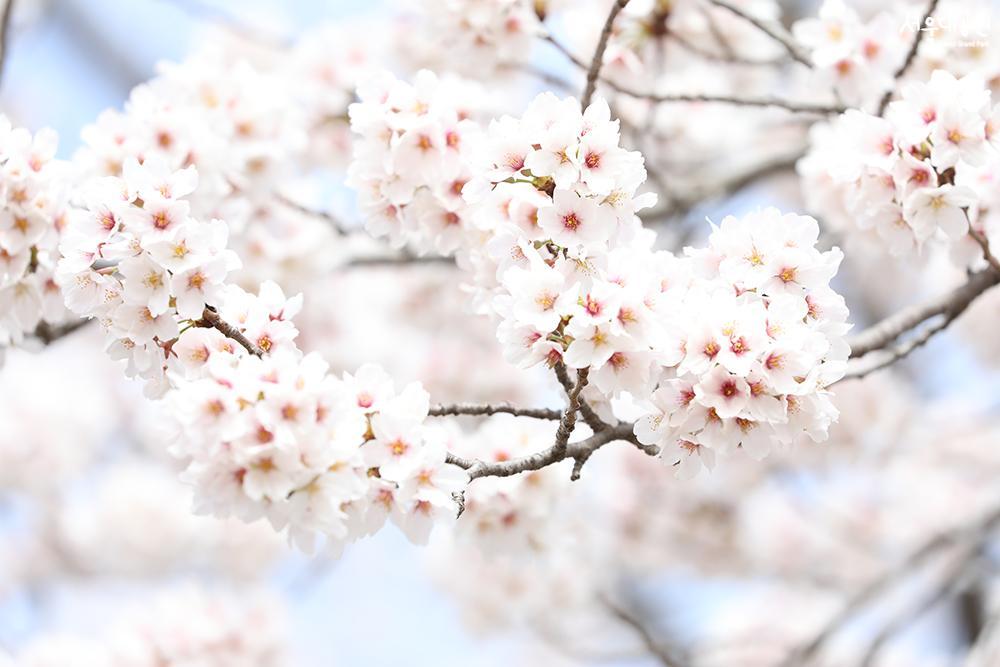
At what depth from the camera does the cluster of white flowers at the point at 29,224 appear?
2.09 meters

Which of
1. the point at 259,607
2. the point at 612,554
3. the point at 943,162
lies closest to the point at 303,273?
the point at 259,607

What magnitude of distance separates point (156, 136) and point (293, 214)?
1391 millimetres

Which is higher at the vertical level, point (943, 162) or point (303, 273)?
point (303, 273)

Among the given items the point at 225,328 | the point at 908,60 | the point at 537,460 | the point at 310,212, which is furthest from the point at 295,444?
the point at 908,60

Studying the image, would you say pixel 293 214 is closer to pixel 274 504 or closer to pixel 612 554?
pixel 274 504

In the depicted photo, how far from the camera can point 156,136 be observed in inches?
102

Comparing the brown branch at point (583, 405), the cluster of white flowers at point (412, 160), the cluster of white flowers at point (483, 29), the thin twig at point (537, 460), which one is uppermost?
the cluster of white flowers at point (483, 29)

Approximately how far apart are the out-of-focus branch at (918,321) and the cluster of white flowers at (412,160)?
3.01 feet

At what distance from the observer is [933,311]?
2367mm

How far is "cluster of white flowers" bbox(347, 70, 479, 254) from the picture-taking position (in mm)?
2154

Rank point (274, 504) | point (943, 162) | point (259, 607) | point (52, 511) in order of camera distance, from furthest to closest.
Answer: point (52, 511)
point (259, 607)
point (943, 162)
point (274, 504)

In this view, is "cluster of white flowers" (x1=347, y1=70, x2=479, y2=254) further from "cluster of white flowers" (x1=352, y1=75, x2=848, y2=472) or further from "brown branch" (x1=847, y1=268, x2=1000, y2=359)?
"brown branch" (x1=847, y1=268, x2=1000, y2=359)

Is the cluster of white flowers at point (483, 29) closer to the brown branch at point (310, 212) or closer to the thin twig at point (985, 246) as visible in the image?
the brown branch at point (310, 212)

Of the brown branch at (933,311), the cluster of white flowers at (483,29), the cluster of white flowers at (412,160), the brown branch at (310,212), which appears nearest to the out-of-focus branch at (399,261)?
the brown branch at (310,212)
